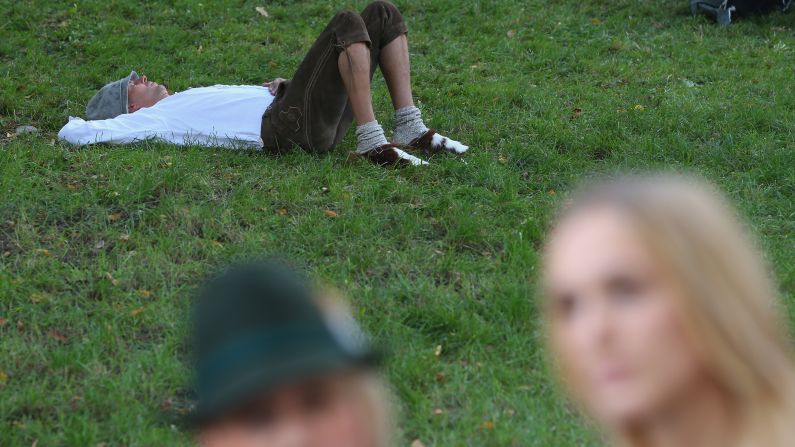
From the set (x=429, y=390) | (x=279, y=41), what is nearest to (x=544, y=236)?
(x=429, y=390)

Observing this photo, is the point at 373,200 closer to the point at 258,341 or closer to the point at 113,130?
the point at 113,130

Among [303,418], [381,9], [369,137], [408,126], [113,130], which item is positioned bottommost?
[408,126]

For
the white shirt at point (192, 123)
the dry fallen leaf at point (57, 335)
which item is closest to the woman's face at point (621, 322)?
the dry fallen leaf at point (57, 335)

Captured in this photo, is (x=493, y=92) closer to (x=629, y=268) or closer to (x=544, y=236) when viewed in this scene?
(x=544, y=236)

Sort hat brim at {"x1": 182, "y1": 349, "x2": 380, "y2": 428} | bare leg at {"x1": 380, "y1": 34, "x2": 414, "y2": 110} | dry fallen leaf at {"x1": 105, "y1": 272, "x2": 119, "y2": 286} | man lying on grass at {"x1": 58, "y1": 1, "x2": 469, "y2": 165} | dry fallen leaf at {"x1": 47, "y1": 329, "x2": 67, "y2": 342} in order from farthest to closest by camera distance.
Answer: bare leg at {"x1": 380, "y1": 34, "x2": 414, "y2": 110} → man lying on grass at {"x1": 58, "y1": 1, "x2": 469, "y2": 165} → dry fallen leaf at {"x1": 105, "y1": 272, "x2": 119, "y2": 286} → dry fallen leaf at {"x1": 47, "y1": 329, "x2": 67, "y2": 342} → hat brim at {"x1": 182, "y1": 349, "x2": 380, "y2": 428}

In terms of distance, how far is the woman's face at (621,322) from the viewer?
1.26m

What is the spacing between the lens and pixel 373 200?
5344mm

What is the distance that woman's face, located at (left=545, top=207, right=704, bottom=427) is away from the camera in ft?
4.14

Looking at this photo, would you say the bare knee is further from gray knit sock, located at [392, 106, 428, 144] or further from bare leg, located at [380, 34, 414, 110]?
gray knit sock, located at [392, 106, 428, 144]

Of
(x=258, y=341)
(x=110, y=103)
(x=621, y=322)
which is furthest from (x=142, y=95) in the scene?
(x=621, y=322)

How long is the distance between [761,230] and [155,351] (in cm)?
309

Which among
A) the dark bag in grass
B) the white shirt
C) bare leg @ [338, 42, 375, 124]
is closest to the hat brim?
bare leg @ [338, 42, 375, 124]

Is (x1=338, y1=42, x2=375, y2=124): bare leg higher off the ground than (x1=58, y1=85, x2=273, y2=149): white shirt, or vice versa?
(x1=338, y1=42, x2=375, y2=124): bare leg

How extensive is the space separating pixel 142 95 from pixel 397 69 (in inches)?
68.9
